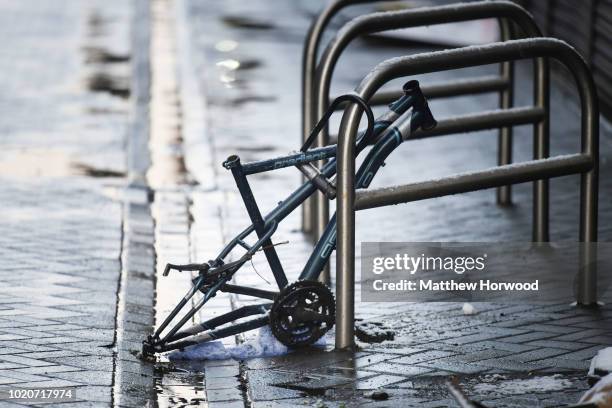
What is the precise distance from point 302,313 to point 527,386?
1.14 m

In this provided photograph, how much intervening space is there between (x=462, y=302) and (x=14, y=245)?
2.80 metres

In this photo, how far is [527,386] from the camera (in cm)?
602

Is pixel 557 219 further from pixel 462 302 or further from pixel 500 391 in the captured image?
pixel 500 391

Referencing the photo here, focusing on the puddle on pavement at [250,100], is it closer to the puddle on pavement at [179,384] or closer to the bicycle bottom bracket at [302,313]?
the bicycle bottom bracket at [302,313]

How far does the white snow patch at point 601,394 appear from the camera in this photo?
5180 mm

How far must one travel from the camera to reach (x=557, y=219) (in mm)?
9375

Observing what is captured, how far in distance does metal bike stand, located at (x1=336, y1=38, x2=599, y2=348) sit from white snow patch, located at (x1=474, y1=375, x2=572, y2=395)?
33.4 inches

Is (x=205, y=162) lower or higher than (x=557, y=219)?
higher

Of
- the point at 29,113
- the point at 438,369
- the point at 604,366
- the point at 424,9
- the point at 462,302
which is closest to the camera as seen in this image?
the point at 604,366

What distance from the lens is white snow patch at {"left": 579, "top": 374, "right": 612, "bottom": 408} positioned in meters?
5.18

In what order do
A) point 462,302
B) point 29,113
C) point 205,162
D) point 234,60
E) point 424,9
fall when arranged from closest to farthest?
point 462,302
point 424,9
point 205,162
point 29,113
point 234,60

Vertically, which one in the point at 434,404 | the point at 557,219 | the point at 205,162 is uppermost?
the point at 205,162

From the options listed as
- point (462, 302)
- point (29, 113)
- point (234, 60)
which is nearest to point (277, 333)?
point (462, 302)

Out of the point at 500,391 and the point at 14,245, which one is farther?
the point at 14,245
